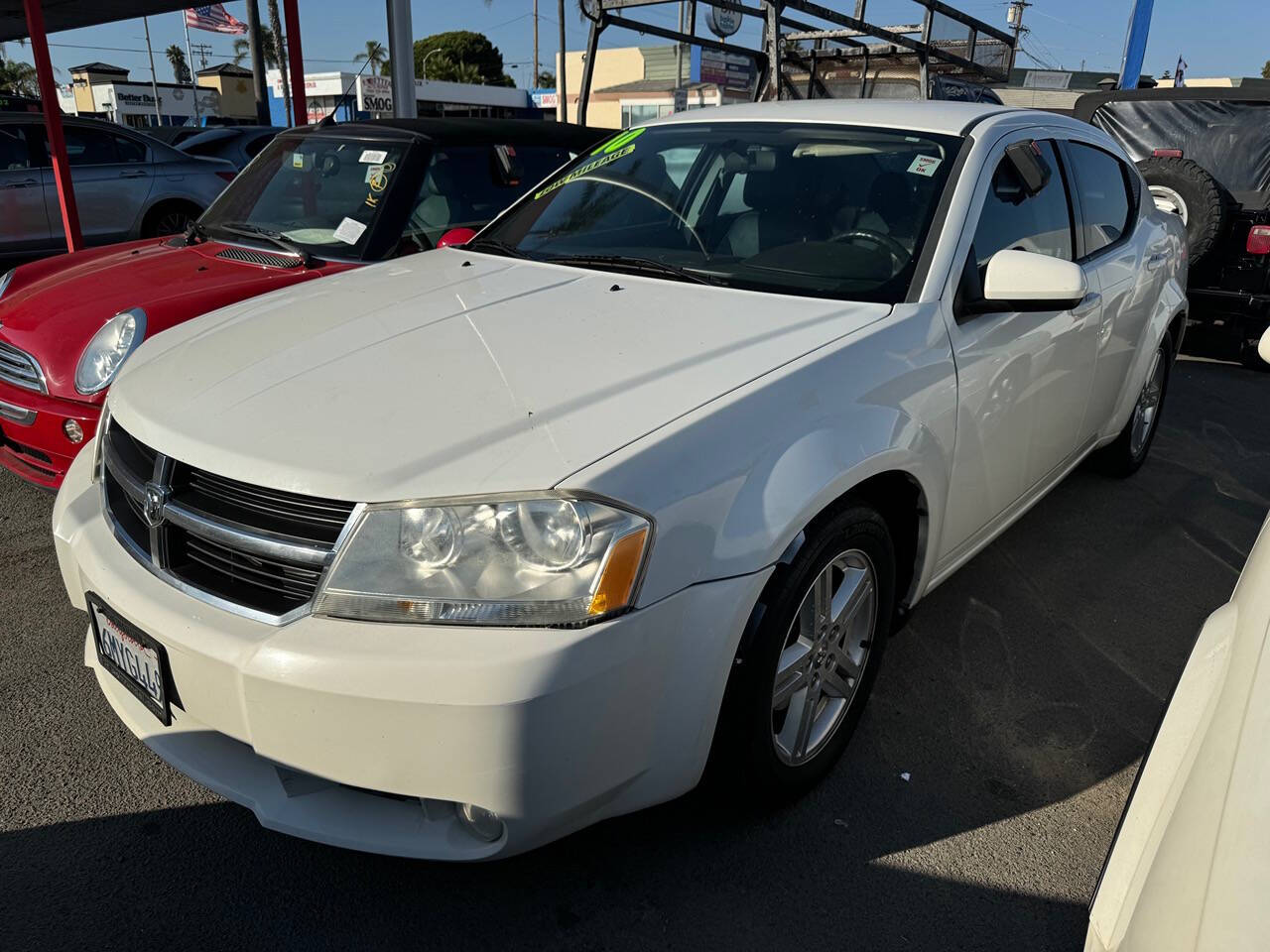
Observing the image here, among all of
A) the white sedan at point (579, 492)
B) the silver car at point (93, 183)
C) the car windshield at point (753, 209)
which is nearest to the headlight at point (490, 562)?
the white sedan at point (579, 492)

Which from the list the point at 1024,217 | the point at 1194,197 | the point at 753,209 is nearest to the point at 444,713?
the point at 753,209

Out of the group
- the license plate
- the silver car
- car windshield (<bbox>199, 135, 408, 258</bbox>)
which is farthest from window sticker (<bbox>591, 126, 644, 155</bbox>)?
the silver car

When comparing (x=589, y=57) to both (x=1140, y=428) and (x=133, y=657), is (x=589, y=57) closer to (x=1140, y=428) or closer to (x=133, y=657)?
(x=1140, y=428)

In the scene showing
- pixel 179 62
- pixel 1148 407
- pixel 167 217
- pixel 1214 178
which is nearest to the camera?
pixel 1148 407

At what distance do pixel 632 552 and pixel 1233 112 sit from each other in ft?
27.8

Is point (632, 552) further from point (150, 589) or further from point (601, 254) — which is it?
point (601, 254)

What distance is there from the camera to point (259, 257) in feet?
13.9

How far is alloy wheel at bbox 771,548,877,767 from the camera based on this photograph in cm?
219

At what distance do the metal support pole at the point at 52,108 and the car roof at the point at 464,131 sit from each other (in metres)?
2.02

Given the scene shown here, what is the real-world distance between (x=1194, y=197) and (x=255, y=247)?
618 cm

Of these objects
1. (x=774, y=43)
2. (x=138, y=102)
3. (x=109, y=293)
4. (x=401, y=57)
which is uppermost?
(x=774, y=43)

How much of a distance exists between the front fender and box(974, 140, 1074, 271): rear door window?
1.59 ft

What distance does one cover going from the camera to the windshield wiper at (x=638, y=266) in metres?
2.70

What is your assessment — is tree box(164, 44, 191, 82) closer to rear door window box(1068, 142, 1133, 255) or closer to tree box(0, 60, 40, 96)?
tree box(0, 60, 40, 96)
